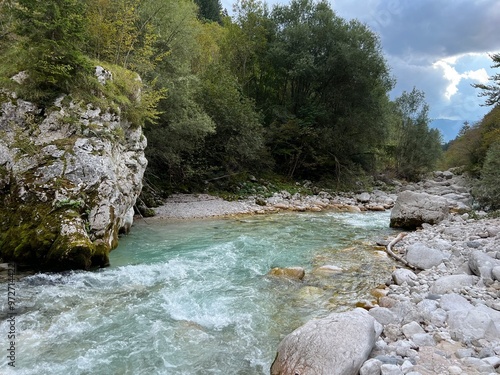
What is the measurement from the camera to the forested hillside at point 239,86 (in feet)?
31.7

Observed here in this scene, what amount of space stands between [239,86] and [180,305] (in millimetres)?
19423

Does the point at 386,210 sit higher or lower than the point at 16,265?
higher

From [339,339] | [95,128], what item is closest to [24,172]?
[95,128]

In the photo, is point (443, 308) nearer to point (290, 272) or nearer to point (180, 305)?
point (290, 272)

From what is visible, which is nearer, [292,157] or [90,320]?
[90,320]

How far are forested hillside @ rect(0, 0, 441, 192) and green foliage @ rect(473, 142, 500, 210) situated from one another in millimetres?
10372

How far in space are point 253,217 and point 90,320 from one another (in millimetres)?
10876

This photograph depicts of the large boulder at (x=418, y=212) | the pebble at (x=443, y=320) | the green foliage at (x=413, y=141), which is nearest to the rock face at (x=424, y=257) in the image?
the pebble at (x=443, y=320)

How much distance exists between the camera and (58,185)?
770 cm

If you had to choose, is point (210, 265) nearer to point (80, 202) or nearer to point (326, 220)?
point (80, 202)

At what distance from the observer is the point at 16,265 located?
7.02m

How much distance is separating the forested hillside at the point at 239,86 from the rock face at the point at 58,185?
781mm

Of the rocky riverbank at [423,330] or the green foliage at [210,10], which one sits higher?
the green foliage at [210,10]

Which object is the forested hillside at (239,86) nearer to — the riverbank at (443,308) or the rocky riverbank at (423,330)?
the rocky riverbank at (423,330)
